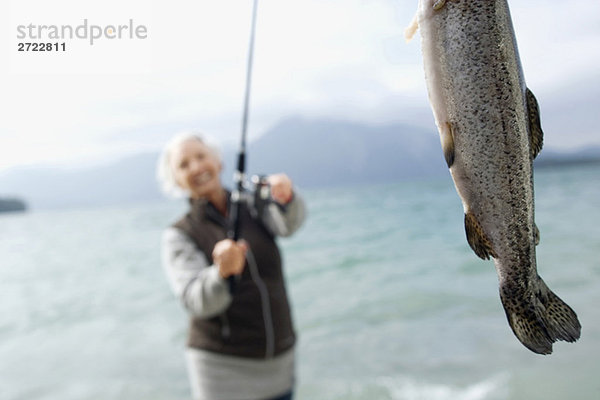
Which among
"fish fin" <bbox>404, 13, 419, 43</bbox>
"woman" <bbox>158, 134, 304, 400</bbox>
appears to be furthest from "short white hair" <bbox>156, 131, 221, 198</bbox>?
"fish fin" <bbox>404, 13, 419, 43</bbox>

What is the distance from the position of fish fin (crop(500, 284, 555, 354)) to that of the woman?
2635mm

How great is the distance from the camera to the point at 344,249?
1950cm

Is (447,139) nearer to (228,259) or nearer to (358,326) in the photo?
(228,259)

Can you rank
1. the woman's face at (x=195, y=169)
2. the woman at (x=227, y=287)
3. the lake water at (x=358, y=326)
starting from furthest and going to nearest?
the lake water at (x=358, y=326) → the woman's face at (x=195, y=169) → the woman at (x=227, y=287)

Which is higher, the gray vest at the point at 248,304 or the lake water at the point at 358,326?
the gray vest at the point at 248,304

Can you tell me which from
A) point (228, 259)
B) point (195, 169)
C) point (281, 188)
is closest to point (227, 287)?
point (228, 259)

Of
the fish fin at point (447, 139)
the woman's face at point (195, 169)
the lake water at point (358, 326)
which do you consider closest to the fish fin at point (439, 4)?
the fish fin at point (447, 139)

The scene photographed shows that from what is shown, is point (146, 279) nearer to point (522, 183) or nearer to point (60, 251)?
point (60, 251)

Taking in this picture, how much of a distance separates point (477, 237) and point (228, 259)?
104 inches

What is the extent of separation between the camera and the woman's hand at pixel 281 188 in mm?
4184

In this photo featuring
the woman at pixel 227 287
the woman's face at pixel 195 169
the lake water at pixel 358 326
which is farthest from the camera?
the lake water at pixel 358 326

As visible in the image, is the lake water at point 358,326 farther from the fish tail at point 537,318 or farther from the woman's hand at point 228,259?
the fish tail at point 537,318

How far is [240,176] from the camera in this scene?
4.41 meters

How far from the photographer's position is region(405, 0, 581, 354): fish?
1171 mm
